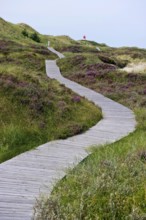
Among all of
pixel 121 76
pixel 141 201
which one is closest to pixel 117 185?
pixel 141 201

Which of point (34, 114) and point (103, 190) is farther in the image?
point (34, 114)

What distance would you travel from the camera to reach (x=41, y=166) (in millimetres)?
10742

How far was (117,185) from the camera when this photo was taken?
25.1ft

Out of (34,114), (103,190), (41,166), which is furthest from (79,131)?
(103,190)

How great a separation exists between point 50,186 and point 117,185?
1.90 metres

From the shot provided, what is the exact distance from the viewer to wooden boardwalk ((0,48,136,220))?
26.5 feet

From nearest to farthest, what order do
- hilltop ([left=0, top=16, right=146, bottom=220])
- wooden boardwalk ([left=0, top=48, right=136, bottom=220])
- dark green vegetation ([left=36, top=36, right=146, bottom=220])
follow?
dark green vegetation ([left=36, top=36, right=146, bottom=220]) → hilltop ([left=0, top=16, right=146, bottom=220]) → wooden boardwalk ([left=0, top=48, right=136, bottom=220])

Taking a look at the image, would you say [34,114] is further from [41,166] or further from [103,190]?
[103,190]

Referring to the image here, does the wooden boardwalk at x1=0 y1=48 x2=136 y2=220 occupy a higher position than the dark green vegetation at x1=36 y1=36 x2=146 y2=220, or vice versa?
the dark green vegetation at x1=36 y1=36 x2=146 y2=220

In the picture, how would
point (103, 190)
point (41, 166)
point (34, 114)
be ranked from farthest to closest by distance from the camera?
point (34, 114) → point (41, 166) → point (103, 190)

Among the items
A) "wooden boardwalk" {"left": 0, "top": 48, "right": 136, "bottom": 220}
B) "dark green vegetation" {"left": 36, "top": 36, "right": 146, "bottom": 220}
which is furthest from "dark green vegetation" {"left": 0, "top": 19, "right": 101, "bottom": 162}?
"dark green vegetation" {"left": 36, "top": 36, "right": 146, "bottom": 220}

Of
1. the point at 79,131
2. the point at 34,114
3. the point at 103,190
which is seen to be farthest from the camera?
the point at 34,114

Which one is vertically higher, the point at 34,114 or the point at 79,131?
the point at 34,114

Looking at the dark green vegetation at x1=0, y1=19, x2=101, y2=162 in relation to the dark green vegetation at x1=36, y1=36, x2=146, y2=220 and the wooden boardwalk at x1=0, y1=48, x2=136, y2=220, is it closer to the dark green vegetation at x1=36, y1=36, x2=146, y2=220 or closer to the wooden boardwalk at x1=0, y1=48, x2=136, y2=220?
the wooden boardwalk at x1=0, y1=48, x2=136, y2=220
